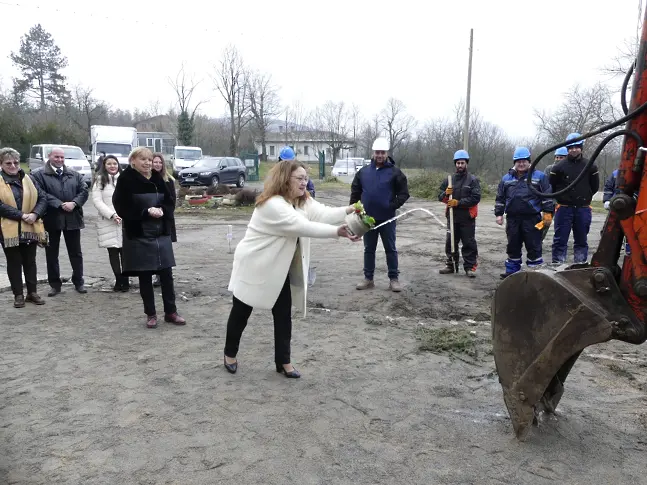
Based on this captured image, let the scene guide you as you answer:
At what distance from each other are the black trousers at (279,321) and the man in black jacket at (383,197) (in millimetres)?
3065

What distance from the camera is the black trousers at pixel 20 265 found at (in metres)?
6.36

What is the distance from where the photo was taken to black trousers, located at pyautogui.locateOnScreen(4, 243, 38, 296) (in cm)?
636

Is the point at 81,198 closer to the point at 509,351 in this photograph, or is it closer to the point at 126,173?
the point at 126,173

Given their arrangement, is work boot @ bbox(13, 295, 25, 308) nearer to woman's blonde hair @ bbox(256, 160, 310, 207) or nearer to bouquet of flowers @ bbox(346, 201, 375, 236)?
woman's blonde hair @ bbox(256, 160, 310, 207)

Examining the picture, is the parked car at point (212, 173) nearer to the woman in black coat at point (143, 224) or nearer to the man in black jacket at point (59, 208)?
the man in black jacket at point (59, 208)

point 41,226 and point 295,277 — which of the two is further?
point 41,226

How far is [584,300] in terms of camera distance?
2.75 meters

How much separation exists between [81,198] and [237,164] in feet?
67.5

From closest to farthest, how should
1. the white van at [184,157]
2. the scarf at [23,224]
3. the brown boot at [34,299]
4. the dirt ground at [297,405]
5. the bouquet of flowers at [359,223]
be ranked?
the dirt ground at [297,405]
the bouquet of flowers at [359,223]
the scarf at [23,224]
the brown boot at [34,299]
the white van at [184,157]

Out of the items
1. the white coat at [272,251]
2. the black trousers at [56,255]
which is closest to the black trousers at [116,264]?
the black trousers at [56,255]

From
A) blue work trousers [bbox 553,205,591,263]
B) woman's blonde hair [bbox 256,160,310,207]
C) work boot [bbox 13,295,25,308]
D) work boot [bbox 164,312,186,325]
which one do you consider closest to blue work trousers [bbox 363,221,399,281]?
work boot [bbox 164,312,186,325]

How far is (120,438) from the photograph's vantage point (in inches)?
132

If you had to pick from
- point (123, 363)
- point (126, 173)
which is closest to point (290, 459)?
point (123, 363)

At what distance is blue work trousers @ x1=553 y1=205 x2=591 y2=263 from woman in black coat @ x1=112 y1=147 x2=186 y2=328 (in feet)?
19.1
